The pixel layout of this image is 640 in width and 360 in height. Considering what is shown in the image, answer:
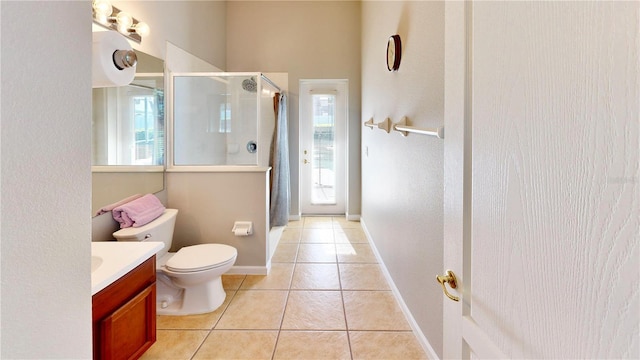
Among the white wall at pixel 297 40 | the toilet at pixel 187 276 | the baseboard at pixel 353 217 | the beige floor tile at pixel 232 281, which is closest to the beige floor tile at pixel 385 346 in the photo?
the toilet at pixel 187 276

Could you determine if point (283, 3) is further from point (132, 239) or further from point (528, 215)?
point (528, 215)

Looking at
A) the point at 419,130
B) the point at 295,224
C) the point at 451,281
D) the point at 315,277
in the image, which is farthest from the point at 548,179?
the point at 295,224

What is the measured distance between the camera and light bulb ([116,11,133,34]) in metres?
2.20

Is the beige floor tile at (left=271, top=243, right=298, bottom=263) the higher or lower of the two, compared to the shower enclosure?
lower

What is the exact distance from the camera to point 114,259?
1488mm

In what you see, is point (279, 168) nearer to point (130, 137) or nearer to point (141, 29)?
point (130, 137)

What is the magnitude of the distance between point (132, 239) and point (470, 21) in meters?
2.20

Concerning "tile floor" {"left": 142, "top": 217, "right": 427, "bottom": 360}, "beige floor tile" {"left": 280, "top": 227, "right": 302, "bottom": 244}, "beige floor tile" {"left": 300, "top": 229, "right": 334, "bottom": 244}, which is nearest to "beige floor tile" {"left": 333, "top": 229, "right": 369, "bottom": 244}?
"beige floor tile" {"left": 300, "top": 229, "right": 334, "bottom": 244}

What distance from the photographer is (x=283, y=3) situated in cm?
466

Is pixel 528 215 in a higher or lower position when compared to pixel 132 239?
higher

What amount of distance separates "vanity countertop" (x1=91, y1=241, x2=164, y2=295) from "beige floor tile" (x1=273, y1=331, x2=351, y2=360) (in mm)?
907

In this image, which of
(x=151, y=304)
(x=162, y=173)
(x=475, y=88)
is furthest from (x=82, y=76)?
(x=162, y=173)

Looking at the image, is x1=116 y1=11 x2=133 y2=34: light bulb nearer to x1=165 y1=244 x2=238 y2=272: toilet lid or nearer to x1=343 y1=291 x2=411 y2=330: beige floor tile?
x1=165 y1=244 x2=238 y2=272: toilet lid

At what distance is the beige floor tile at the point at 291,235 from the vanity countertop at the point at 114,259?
7.92 ft
